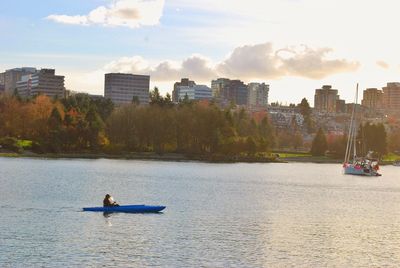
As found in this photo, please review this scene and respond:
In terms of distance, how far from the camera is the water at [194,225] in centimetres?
5694

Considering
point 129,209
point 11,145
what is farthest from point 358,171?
point 129,209

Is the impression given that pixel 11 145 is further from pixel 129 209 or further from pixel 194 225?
pixel 194 225

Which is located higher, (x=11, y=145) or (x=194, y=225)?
(x=11, y=145)

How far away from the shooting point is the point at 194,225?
2916 inches

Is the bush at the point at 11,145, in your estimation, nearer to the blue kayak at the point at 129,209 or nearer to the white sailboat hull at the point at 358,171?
the white sailboat hull at the point at 358,171

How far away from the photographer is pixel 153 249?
5941 centimetres

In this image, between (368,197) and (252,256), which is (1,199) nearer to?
(252,256)

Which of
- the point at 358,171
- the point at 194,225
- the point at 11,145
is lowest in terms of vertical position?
the point at 194,225

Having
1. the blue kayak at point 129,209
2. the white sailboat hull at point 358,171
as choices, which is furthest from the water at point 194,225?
the white sailboat hull at point 358,171

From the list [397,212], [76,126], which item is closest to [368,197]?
[397,212]

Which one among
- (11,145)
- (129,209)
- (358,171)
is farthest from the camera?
(11,145)

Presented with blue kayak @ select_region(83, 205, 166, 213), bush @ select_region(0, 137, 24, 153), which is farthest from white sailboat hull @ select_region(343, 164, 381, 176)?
blue kayak @ select_region(83, 205, 166, 213)

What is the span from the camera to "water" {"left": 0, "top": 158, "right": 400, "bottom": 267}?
56938mm

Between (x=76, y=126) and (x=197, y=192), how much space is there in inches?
3542
